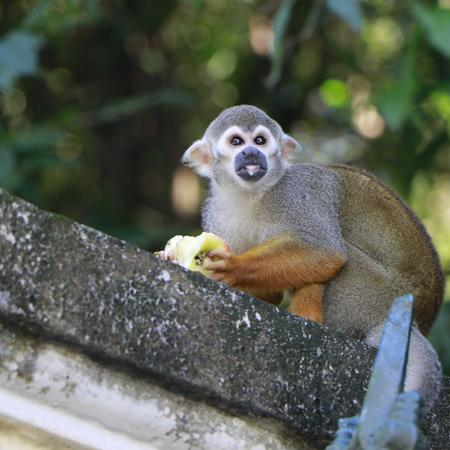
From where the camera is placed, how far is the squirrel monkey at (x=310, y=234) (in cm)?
496

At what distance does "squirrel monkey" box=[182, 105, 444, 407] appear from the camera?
496cm

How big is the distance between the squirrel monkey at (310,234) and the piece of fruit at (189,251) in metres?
0.07

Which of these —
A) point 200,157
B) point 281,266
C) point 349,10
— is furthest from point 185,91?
point 281,266

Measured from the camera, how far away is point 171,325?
2.73m

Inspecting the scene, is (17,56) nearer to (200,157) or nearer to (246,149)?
(200,157)

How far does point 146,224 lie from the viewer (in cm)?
Answer: 973

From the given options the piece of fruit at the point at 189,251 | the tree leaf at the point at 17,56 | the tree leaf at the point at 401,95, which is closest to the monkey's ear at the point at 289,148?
the piece of fruit at the point at 189,251

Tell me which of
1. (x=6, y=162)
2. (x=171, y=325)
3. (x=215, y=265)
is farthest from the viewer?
(x=6, y=162)

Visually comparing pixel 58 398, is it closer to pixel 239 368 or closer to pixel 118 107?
pixel 239 368

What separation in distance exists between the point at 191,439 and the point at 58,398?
1.26 feet

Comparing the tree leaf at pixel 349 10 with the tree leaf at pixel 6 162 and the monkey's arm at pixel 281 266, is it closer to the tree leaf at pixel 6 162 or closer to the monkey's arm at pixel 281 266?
the monkey's arm at pixel 281 266

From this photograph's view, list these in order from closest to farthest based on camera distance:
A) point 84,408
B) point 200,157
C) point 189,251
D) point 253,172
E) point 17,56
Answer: point 84,408 → point 189,251 → point 253,172 → point 200,157 → point 17,56

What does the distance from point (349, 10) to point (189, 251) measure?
112 inches

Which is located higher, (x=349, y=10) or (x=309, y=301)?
(x=349, y=10)
